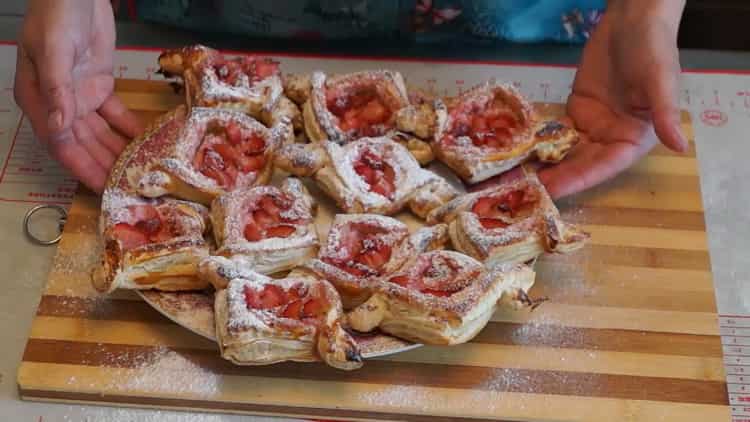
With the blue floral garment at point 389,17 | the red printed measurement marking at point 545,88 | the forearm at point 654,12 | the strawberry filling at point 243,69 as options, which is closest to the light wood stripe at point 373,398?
the strawberry filling at point 243,69

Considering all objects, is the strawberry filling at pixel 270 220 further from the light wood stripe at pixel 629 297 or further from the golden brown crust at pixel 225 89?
the light wood stripe at pixel 629 297

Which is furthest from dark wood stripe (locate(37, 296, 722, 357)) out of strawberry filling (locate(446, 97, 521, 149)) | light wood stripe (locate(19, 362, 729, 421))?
strawberry filling (locate(446, 97, 521, 149))

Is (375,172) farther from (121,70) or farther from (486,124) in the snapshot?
(121,70)

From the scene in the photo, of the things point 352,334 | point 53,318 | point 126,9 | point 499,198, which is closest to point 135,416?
point 53,318

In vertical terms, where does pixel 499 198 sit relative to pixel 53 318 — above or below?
above

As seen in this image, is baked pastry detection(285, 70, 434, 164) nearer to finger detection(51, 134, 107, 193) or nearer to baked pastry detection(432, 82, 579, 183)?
baked pastry detection(432, 82, 579, 183)

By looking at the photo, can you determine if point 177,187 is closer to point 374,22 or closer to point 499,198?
point 499,198

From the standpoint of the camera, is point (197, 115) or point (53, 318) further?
point (197, 115)

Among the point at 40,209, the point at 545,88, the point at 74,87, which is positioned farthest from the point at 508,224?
the point at 40,209
